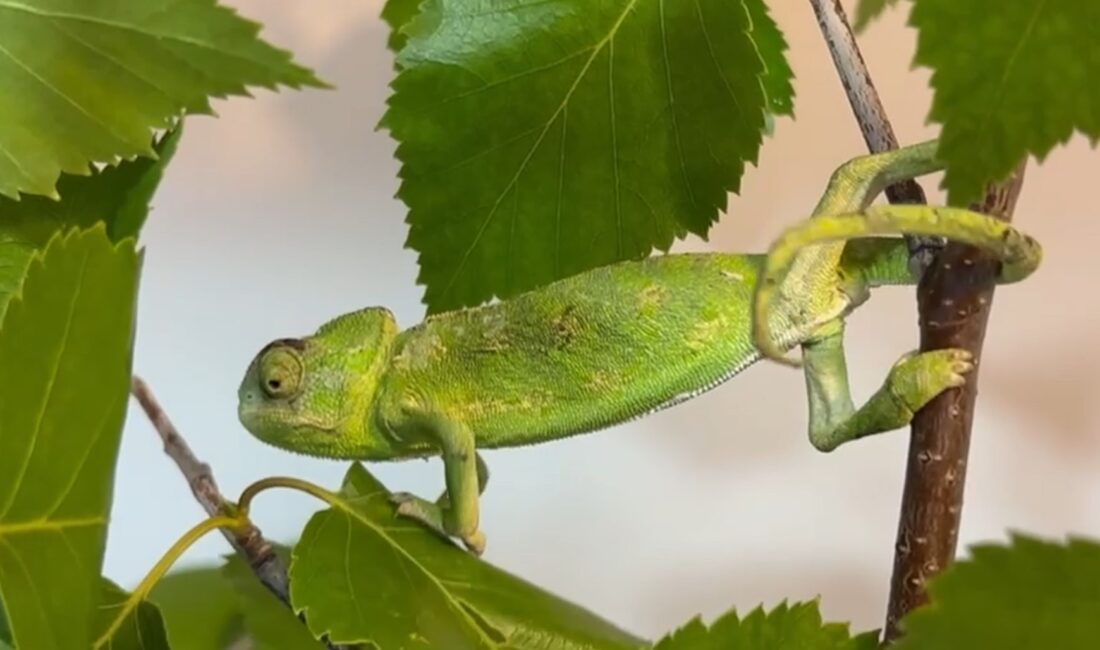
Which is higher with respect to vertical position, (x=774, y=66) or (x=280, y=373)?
(x=774, y=66)

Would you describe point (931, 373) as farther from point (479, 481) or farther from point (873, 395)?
point (479, 481)

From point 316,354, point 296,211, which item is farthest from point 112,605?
point 296,211

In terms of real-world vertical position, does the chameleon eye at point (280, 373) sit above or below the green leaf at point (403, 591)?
above


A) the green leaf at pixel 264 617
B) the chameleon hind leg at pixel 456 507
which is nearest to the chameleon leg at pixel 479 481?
the chameleon hind leg at pixel 456 507

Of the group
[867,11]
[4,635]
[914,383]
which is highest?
[867,11]

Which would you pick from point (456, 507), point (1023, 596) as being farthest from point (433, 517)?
point (1023, 596)

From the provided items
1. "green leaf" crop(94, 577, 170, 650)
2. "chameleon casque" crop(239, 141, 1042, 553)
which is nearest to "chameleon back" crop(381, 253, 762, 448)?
"chameleon casque" crop(239, 141, 1042, 553)

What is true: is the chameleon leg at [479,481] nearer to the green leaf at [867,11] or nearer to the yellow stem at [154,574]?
the yellow stem at [154,574]

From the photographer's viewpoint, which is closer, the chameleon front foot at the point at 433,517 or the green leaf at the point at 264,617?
the chameleon front foot at the point at 433,517
